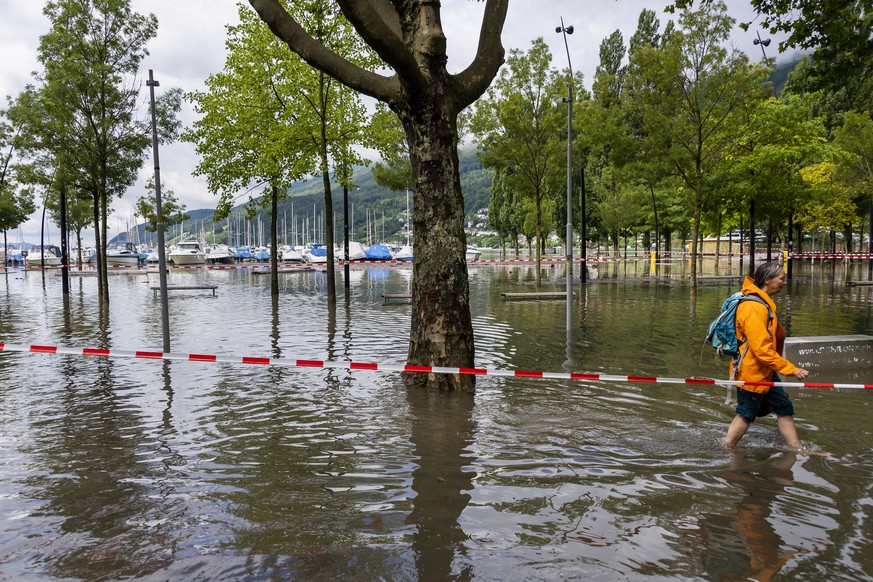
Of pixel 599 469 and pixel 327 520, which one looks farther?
pixel 599 469

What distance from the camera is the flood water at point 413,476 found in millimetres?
3994

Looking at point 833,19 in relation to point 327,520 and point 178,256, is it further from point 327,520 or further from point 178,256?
point 178,256

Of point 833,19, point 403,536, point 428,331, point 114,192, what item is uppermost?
point 833,19

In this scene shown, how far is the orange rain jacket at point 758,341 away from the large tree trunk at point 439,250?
11.7 ft

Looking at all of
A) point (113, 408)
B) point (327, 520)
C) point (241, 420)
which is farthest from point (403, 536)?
point (113, 408)

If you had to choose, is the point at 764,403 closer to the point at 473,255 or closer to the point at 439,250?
the point at 439,250

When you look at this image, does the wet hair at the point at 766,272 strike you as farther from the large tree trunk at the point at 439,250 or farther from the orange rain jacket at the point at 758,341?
the large tree trunk at the point at 439,250

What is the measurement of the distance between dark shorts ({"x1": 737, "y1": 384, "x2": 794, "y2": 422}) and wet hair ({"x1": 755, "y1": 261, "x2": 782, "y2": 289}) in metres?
0.93

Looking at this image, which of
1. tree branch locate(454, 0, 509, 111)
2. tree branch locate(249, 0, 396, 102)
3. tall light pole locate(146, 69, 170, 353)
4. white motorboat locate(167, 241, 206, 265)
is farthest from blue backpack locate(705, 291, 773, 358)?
white motorboat locate(167, 241, 206, 265)

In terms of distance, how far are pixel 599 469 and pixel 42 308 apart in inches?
783

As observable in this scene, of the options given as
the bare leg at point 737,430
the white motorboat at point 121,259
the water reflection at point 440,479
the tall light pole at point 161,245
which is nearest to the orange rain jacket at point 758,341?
the bare leg at point 737,430

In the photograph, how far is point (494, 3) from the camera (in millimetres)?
8805

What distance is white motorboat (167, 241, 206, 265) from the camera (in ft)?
190

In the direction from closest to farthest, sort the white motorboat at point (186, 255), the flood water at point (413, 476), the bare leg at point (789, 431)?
the flood water at point (413, 476), the bare leg at point (789, 431), the white motorboat at point (186, 255)
